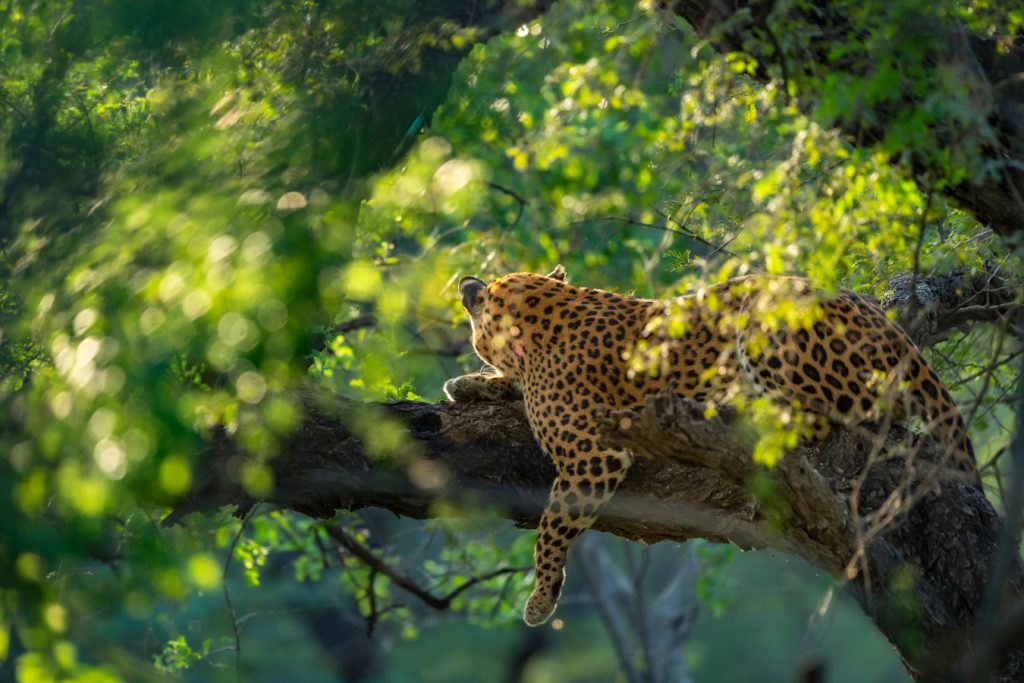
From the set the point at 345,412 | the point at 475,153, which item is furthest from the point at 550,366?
the point at 475,153

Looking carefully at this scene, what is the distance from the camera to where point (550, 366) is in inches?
287

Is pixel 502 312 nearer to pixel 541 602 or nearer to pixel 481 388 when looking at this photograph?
pixel 481 388

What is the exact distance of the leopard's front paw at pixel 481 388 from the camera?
767cm

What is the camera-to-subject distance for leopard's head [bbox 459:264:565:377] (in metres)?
7.68

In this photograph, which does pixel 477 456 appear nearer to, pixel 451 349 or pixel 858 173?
pixel 858 173

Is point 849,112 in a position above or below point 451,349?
above

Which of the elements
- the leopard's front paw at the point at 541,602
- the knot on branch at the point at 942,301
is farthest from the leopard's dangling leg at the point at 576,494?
the knot on branch at the point at 942,301

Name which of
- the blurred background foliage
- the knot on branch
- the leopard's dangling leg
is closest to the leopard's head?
the blurred background foliage

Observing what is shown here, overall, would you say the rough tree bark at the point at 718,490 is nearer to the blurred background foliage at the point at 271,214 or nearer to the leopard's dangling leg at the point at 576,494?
the leopard's dangling leg at the point at 576,494

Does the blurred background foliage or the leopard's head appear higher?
the blurred background foliage

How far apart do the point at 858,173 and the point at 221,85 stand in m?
3.17

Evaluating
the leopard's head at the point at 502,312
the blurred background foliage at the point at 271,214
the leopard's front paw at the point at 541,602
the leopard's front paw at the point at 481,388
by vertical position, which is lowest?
the leopard's front paw at the point at 541,602

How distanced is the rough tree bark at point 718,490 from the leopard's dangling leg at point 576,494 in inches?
4.3

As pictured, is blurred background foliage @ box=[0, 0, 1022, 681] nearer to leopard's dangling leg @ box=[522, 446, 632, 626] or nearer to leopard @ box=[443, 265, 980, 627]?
leopard @ box=[443, 265, 980, 627]
